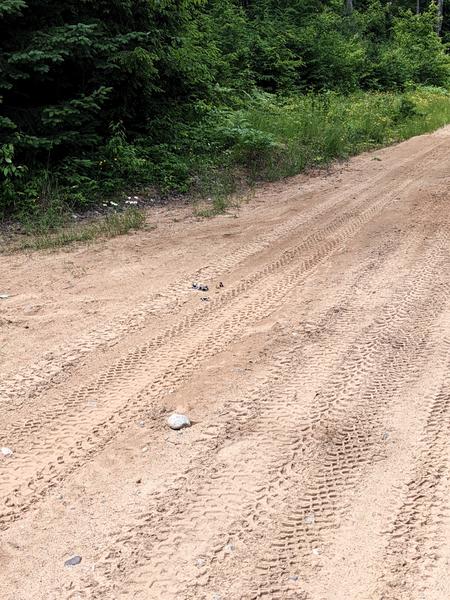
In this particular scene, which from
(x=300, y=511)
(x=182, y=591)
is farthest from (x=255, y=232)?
(x=182, y=591)

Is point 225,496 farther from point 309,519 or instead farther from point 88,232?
point 88,232

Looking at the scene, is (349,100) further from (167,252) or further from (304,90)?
(167,252)

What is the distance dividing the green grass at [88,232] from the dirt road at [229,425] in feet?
1.44

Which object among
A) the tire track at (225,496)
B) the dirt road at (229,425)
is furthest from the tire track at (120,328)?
the tire track at (225,496)

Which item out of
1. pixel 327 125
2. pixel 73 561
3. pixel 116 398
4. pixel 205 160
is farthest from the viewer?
pixel 327 125

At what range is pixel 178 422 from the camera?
3.50 m

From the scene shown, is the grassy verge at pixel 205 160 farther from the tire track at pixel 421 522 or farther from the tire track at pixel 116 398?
the tire track at pixel 421 522

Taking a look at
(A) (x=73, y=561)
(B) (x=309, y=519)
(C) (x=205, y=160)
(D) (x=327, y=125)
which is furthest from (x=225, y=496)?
(D) (x=327, y=125)

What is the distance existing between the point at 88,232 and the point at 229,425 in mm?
4750

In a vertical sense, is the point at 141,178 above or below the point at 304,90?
below

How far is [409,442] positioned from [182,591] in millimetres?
1566

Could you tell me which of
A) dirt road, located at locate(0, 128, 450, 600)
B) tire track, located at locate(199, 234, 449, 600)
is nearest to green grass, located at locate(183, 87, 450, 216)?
dirt road, located at locate(0, 128, 450, 600)

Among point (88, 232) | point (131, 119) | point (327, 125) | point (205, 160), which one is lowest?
point (88, 232)

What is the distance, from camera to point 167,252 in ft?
22.7
